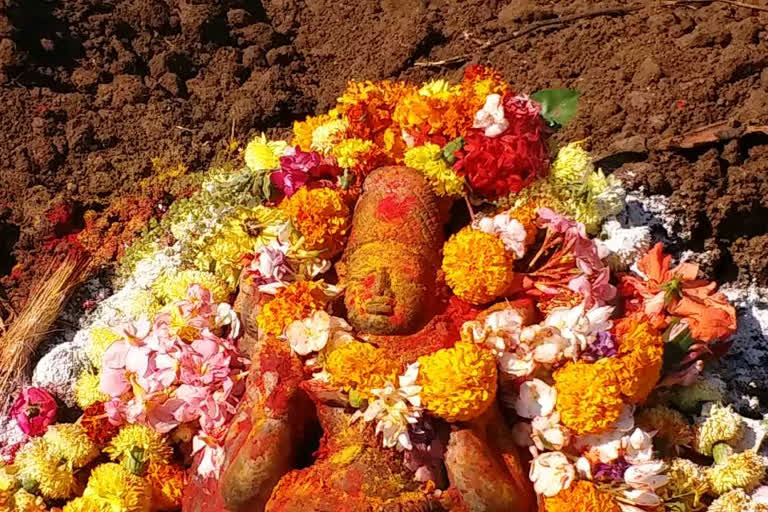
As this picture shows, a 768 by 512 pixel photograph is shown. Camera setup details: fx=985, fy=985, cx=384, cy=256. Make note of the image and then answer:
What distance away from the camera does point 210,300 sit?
4.01m

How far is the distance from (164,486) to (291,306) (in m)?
0.87

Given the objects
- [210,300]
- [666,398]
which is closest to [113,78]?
[210,300]

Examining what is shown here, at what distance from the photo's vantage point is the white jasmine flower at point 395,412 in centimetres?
318

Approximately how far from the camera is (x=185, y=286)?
416 centimetres

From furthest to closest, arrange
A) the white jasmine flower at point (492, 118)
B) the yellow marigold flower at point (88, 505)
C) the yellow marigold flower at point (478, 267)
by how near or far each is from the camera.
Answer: the white jasmine flower at point (492, 118), the yellow marigold flower at point (88, 505), the yellow marigold flower at point (478, 267)

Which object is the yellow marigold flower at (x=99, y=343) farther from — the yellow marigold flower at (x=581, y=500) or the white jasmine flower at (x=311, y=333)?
the yellow marigold flower at (x=581, y=500)

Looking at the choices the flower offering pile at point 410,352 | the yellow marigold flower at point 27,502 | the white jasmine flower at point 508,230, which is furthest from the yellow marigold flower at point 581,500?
the yellow marigold flower at point 27,502

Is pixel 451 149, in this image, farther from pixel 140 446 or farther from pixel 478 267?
pixel 140 446

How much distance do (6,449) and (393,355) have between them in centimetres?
173

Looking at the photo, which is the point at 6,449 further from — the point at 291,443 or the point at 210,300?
the point at 291,443

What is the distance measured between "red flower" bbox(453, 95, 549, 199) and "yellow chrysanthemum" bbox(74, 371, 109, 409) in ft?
5.55

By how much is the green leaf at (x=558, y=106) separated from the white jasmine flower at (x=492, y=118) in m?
0.34

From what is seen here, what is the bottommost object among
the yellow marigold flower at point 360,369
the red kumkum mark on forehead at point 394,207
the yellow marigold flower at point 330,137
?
the yellow marigold flower at point 360,369

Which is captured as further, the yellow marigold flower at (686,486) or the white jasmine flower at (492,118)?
the white jasmine flower at (492,118)
